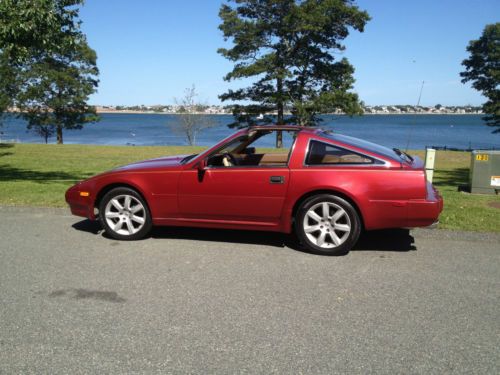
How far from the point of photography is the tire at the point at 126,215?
5.68 meters

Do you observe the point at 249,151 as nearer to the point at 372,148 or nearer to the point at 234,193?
the point at 234,193

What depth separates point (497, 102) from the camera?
26.6 metres

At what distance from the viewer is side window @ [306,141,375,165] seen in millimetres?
5211

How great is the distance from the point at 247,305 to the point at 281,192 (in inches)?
68.4

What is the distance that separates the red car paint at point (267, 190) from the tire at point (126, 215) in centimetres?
11

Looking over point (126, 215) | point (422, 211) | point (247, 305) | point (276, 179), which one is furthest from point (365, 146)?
point (126, 215)

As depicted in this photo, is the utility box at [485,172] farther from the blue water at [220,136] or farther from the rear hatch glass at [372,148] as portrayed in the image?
the blue water at [220,136]

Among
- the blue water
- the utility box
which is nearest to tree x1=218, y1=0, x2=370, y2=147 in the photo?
the blue water

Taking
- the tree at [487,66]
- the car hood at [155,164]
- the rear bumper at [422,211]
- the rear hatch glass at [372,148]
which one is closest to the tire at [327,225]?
the rear bumper at [422,211]

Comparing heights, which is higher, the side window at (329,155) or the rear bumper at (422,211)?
the side window at (329,155)

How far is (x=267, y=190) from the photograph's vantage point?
17.2 ft

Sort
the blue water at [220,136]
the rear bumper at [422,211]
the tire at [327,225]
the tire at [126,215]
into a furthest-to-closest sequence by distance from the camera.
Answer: the blue water at [220,136], the tire at [126,215], the tire at [327,225], the rear bumper at [422,211]

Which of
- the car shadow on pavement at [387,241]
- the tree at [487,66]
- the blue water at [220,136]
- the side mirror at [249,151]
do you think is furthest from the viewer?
the blue water at [220,136]

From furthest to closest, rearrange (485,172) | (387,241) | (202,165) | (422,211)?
(485,172) → (387,241) → (202,165) → (422,211)
